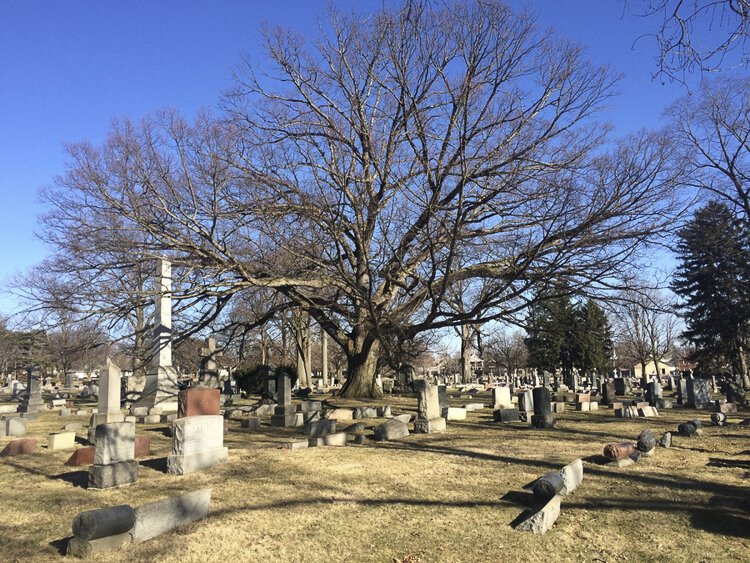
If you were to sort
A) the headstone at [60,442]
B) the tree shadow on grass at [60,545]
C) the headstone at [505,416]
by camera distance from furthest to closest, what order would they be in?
the headstone at [505,416] < the headstone at [60,442] < the tree shadow on grass at [60,545]

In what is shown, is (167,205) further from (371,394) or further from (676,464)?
(676,464)

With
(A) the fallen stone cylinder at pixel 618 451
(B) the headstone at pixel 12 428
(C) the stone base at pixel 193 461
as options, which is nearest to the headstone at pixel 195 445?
(C) the stone base at pixel 193 461

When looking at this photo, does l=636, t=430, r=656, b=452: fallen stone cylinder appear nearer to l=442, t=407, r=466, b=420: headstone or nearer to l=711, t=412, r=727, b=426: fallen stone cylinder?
l=711, t=412, r=727, b=426: fallen stone cylinder

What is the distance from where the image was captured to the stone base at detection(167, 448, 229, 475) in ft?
26.2

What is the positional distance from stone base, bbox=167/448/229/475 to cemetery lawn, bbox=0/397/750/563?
22 centimetres

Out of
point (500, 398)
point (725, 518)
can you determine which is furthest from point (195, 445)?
point (500, 398)

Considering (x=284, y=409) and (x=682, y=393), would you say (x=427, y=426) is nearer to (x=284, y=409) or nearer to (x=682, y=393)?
(x=284, y=409)

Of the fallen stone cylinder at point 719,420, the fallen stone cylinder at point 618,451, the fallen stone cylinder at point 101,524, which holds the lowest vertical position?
the fallen stone cylinder at point 719,420

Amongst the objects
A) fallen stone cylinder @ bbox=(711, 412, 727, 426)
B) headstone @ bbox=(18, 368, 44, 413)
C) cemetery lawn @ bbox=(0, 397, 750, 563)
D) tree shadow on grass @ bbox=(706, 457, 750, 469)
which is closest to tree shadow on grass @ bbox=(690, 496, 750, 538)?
cemetery lawn @ bbox=(0, 397, 750, 563)

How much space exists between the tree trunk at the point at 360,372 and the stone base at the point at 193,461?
1187 cm

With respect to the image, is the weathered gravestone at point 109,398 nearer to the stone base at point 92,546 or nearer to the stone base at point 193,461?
the stone base at point 193,461

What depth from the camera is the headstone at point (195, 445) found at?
8.03m

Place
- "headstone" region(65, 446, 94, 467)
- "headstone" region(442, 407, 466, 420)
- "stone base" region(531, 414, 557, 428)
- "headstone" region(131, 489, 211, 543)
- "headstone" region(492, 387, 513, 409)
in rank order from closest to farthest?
"headstone" region(131, 489, 211, 543) → "headstone" region(65, 446, 94, 467) → "stone base" region(531, 414, 557, 428) → "headstone" region(442, 407, 466, 420) → "headstone" region(492, 387, 513, 409)

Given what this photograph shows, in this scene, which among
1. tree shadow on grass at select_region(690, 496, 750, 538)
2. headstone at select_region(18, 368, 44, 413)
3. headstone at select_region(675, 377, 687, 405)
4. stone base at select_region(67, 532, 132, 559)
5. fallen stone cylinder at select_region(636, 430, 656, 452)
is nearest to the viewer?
stone base at select_region(67, 532, 132, 559)
